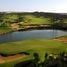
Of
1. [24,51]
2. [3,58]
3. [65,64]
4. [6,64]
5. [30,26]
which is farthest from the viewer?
[30,26]

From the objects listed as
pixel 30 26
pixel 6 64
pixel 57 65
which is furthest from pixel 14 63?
pixel 30 26

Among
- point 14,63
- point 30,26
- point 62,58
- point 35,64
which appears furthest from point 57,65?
point 30,26

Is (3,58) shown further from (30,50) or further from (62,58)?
(62,58)

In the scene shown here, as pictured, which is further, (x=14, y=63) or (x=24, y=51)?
(x=24, y=51)

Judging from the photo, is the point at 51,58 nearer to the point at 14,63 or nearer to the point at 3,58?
the point at 14,63

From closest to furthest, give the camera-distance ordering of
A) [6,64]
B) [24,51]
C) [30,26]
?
[6,64], [24,51], [30,26]

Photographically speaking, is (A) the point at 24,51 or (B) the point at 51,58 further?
(A) the point at 24,51

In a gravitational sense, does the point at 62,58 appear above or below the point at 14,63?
above

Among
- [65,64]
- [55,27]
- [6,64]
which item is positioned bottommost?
[55,27]

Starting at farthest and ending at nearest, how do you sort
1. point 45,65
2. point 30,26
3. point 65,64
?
1. point 30,26
2. point 45,65
3. point 65,64
